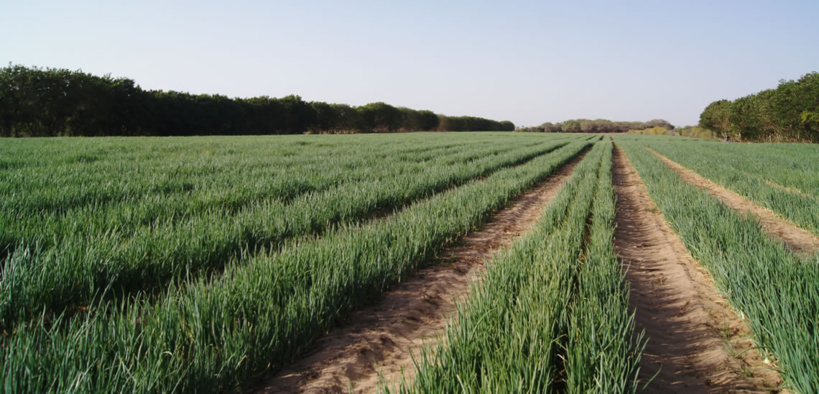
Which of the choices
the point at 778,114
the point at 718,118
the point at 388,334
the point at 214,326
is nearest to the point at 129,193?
the point at 214,326

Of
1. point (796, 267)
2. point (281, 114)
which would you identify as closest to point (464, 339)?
point (796, 267)

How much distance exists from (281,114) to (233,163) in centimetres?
4096

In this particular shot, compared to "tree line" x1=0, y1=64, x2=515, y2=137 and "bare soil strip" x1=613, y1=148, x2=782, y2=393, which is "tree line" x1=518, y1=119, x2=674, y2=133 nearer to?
"tree line" x1=0, y1=64, x2=515, y2=137

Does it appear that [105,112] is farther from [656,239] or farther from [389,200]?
[656,239]

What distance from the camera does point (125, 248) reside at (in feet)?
8.57

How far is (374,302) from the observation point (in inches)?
105

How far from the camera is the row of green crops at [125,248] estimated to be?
2.03m

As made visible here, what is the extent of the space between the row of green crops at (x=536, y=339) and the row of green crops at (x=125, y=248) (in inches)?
59.0

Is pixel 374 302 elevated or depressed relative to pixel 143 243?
depressed

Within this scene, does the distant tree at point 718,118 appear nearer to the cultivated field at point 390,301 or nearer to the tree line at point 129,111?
the tree line at point 129,111

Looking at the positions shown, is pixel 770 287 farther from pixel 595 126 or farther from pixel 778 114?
pixel 595 126

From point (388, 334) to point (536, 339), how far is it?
0.98 meters

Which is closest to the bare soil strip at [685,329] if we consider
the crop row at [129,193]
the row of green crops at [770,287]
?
the row of green crops at [770,287]

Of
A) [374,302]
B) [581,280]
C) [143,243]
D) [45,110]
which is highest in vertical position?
[45,110]
